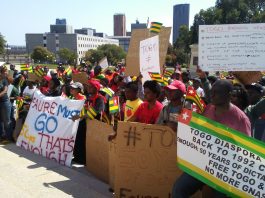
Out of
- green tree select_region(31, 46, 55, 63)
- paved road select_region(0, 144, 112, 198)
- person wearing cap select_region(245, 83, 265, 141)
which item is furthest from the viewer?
green tree select_region(31, 46, 55, 63)

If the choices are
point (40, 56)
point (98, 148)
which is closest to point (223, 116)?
point (98, 148)

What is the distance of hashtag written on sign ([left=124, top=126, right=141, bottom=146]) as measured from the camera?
4.32 meters

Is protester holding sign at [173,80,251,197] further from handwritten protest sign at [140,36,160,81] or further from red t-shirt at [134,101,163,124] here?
handwritten protest sign at [140,36,160,81]

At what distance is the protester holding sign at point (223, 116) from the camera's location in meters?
3.36

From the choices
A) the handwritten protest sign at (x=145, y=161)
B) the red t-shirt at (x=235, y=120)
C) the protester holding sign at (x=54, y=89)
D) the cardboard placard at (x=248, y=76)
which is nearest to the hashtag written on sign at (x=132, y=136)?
the handwritten protest sign at (x=145, y=161)

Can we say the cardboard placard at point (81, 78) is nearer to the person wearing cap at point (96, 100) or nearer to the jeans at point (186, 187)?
the person wearing cap at point (96, 100)

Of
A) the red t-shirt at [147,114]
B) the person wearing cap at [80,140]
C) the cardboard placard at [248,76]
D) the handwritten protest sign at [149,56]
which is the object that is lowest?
the person wearing cap at [80,140]

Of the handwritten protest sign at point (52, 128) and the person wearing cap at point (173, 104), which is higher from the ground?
the person wearing cap at point (173, 104)

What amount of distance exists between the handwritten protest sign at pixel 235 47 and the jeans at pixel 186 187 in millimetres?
1562

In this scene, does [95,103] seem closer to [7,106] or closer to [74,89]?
[74,89]

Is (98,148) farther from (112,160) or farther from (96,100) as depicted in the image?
(96,100)

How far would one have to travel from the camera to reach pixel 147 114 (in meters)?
4.62

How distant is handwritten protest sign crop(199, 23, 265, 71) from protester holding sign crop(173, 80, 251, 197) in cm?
112

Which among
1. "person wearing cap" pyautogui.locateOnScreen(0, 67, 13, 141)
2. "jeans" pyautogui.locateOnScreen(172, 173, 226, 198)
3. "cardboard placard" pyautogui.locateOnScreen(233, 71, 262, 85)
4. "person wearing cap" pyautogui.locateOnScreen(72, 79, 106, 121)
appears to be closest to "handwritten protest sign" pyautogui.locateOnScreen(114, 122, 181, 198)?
"jeans" pyautogui.locateOnScreen(172, 173, 226, 198)
